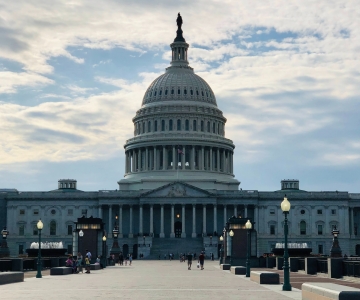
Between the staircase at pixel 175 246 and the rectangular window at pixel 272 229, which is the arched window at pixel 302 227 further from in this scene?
the staircase at pixel 175 246

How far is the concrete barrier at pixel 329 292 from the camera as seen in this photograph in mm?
25188

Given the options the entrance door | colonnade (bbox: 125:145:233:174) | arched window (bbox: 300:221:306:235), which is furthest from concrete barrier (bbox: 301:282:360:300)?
colonnade (bbox: 125:145:233:174)

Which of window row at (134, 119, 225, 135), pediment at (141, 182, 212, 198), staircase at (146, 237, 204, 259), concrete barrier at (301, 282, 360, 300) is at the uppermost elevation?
window row at (134, 119, 225, 135)

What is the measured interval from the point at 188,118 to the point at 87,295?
497 ft

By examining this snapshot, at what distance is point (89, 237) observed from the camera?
93.3 m

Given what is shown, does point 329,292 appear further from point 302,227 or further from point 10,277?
point 302,227

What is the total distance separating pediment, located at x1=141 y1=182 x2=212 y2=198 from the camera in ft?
536

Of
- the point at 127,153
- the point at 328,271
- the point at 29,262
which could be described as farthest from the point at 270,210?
the point at 328,271

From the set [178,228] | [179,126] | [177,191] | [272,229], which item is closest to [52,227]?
[178,228]

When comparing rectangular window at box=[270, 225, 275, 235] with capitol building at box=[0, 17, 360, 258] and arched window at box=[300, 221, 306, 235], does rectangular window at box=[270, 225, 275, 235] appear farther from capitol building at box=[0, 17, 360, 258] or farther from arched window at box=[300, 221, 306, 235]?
arched window at box=[300, 221, 306, 235]

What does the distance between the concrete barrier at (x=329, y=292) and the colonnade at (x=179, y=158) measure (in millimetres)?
144966

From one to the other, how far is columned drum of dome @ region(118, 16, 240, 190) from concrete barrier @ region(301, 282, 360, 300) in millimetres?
139690

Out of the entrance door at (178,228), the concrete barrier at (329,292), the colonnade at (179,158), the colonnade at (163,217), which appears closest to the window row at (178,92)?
the colonnade at (179,158)

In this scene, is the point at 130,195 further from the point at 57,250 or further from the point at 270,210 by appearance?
the point at 57,250
